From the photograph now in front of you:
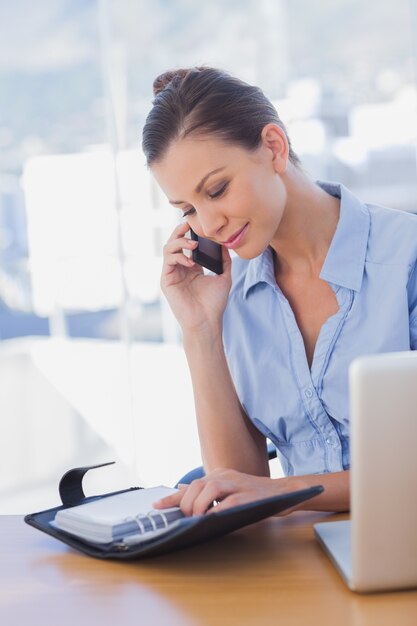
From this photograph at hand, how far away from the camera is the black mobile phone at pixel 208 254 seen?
6.06 ft

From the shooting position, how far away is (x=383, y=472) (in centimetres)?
98

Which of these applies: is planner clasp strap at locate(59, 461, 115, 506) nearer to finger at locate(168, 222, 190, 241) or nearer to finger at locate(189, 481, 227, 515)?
finger at locate(189, 481, 227, 515)

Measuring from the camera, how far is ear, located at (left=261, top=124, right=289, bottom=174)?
5.48ft

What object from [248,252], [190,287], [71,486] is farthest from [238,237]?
[71,486]

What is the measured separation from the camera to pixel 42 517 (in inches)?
52.9

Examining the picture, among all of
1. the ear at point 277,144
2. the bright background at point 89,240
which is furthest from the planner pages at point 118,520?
the bright background at point 89,240

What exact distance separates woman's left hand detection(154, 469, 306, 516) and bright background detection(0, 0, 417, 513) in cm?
263

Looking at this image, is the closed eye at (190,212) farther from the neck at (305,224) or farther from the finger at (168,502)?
the finger at (168,502)

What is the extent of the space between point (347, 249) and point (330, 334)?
17 centimetres

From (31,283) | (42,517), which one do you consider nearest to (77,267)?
(31,283)

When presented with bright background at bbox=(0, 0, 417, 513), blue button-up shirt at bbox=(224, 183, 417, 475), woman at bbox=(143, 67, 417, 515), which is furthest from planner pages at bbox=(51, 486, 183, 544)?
bright background at bbox=(0, 0, 417, 513)

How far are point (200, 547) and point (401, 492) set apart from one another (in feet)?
1.13

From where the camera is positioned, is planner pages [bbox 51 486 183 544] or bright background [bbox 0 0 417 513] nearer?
planner pages [bbox 51 486 183 544]

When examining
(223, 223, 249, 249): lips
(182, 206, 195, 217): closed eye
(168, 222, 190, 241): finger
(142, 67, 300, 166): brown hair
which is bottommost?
(223, 223, 249, 249): lips
